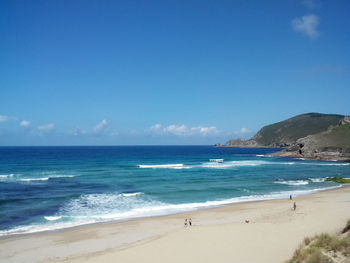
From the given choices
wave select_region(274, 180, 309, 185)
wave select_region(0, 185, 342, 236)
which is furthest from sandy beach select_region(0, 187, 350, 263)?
wave select_region(274, 180, 309, 185)

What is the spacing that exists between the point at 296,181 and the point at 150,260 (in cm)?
3534

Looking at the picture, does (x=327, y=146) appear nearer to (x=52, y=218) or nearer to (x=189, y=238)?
(x=189, y=238)

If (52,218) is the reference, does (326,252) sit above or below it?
above

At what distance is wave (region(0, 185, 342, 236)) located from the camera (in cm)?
2133

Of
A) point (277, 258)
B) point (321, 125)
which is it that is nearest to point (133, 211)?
point (277, 258)

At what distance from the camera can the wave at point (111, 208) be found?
2133 centimetres

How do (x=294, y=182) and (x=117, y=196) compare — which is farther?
(x=294, y=182)

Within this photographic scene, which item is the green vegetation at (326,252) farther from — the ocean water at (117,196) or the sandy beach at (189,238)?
the ocean water at (117,196)

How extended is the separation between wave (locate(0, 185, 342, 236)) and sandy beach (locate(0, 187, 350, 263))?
1520 millimetres

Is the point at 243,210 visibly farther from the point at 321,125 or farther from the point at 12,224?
the point at 321,125

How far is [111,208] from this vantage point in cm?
2659

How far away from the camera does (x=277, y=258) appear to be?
42.7 feet

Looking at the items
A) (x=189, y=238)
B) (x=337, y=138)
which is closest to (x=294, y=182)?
(x=189, y=238)

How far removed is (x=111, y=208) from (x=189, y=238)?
1149cm
